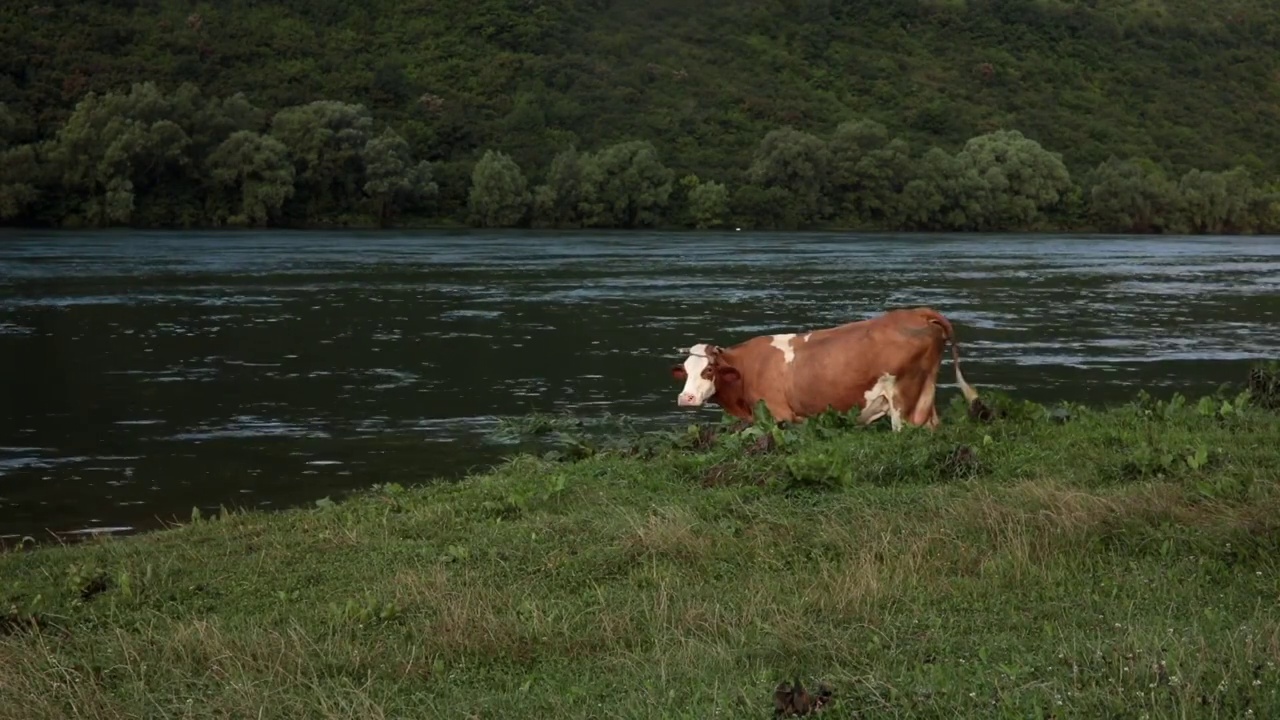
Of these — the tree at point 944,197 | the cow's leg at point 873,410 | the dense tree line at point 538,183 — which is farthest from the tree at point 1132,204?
the cow's leg at point 873,410

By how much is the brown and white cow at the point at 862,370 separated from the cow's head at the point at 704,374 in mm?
65

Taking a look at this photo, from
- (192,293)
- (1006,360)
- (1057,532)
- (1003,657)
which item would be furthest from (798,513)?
(192,293)

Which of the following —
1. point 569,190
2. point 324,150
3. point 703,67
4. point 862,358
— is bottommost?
point 862,358

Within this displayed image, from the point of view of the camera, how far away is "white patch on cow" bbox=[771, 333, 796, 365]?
15109mm

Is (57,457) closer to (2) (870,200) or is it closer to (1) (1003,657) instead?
(1) (1003,657)

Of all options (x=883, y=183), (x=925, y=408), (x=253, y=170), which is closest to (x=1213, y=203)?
(x=883, y=183)

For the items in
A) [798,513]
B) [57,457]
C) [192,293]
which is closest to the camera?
[798,513]

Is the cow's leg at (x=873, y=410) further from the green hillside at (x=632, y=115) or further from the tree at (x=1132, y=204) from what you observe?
the tree at (x=1132, y=204)

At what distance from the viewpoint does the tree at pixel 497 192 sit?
86375 mm

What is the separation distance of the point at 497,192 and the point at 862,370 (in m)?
73.4

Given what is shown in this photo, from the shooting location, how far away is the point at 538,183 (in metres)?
92.6

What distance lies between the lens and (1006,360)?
2480 centimetres

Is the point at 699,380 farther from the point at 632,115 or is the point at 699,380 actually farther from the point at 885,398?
the point at 632,115

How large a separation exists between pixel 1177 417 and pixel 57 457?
11.2m
